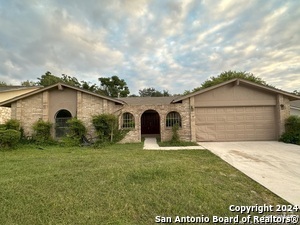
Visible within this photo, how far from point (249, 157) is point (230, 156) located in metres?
0.76

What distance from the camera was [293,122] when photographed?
37.1ft

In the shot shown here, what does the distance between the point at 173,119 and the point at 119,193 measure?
907 centimetres

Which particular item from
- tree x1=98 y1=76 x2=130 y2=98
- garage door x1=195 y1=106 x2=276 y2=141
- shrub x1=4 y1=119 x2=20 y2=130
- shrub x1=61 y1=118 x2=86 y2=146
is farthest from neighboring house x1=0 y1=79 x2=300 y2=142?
tree x1=98 y1=76 x2=130 y2=98

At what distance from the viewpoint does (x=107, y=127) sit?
456 inches

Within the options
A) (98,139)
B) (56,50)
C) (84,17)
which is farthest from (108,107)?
(56,50)

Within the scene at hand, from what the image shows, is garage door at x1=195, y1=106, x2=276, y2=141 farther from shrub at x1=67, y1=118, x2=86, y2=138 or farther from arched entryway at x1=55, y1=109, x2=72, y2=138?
arched entryway at x1=55, y1=109, x2=72, y2=138

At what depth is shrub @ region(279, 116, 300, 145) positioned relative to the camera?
10.9m

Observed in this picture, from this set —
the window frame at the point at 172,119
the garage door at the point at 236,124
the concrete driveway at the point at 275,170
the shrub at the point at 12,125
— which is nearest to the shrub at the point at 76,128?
the shrub at the point at 12,125

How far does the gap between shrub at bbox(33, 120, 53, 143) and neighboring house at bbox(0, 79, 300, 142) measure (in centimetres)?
61

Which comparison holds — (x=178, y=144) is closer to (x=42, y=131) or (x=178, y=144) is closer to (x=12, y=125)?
(x=42, y=131)

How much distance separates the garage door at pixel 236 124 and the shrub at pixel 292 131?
0.72 meters

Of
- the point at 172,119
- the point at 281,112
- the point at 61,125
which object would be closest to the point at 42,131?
the point at 61,125

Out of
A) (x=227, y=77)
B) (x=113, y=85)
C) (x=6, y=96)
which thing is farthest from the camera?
(x=113, y=85)

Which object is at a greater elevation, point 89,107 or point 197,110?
point 89,107
